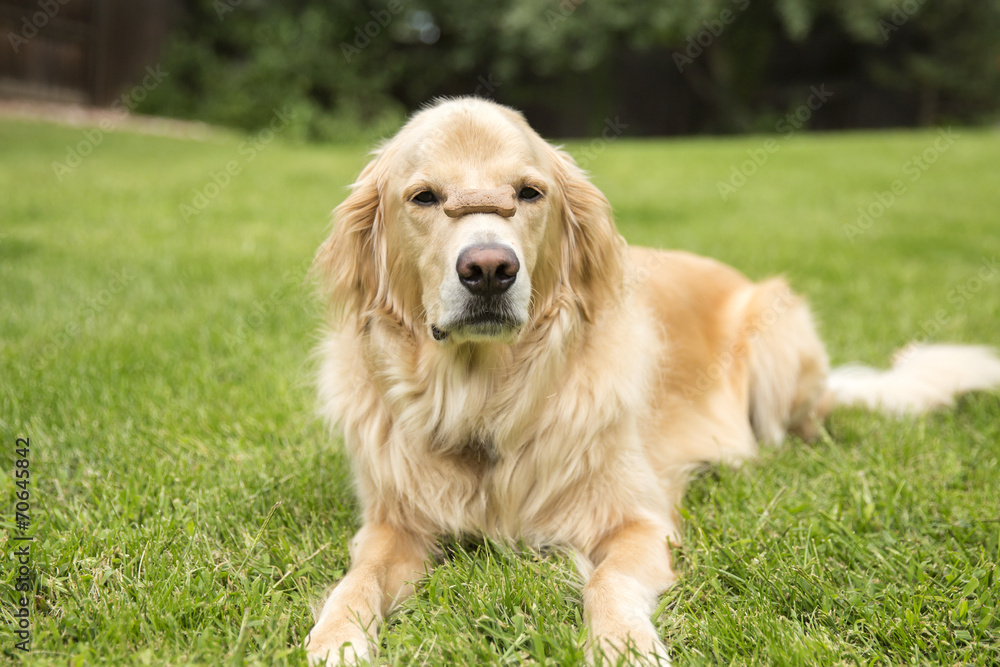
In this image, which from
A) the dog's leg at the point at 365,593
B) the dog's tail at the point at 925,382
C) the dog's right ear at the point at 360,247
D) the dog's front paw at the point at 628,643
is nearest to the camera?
the dog's front paw at the point at 628,643

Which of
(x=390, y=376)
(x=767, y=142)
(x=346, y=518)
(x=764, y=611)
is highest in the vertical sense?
(x=390, y=376)

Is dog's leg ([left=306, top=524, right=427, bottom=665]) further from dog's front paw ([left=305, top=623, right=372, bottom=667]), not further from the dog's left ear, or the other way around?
the dog's left ear

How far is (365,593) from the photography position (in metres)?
1.95

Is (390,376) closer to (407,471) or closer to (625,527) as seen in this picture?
(407,471)

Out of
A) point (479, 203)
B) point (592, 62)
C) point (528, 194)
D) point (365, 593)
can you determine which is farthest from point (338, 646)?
point (592, 62)

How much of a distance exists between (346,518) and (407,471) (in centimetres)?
35

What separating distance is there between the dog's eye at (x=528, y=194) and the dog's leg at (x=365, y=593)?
1.07m

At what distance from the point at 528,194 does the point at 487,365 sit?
0.53 meters

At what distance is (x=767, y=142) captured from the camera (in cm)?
1259

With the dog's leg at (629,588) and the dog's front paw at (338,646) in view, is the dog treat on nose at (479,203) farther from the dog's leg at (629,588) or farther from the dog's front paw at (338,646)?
the dog's front paw at (338,646)

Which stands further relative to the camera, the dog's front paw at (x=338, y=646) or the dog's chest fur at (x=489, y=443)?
the dog's chest fur at (x=489, y=443)

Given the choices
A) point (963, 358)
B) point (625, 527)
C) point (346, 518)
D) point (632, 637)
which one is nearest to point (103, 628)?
point (346, 518)

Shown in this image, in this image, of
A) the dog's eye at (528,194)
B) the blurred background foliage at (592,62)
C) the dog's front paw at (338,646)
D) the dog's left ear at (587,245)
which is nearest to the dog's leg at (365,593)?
the dog's front paw at (338,646)

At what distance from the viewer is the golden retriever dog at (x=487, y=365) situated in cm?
208
